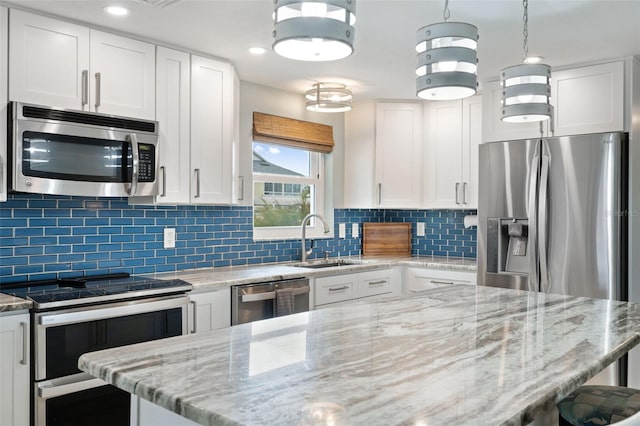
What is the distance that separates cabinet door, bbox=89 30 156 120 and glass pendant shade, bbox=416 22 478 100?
1.88 metres

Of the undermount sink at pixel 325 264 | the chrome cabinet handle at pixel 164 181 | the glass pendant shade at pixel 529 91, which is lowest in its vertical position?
the undermount sink at pixel 325 264

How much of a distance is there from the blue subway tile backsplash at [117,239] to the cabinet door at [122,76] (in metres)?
0.58

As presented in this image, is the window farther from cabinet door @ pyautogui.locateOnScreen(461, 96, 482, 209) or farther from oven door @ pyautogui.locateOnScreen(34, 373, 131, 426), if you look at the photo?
oven door @ pyautogui.locateOnScreen(34, 373, 131, 426)

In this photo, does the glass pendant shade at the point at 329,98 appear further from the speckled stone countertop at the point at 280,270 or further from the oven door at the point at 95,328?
the oven door at the point at 95,328

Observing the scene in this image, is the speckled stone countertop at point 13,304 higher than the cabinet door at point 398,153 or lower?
lower

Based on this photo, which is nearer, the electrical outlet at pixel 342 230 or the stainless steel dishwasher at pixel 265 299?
the stainless steel dishwasher at pixel 265 299

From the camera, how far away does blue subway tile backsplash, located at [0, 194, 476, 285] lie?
2.90 m

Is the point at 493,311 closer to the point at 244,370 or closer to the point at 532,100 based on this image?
the point at 532,100

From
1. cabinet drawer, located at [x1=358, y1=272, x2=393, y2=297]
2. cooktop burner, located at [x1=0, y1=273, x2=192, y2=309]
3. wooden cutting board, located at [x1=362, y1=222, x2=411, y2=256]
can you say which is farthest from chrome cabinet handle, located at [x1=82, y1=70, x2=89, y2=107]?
wooden cutting board, located at [x1=362, y1=222, x2=411, y2=256]

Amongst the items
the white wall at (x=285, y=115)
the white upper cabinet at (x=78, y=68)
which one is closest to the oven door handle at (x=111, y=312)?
the white upper cabinet at (x=78, y=68)

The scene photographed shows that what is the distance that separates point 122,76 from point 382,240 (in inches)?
115

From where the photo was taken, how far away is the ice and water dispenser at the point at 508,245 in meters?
3.76

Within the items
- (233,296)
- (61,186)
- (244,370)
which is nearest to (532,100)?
(244,370)

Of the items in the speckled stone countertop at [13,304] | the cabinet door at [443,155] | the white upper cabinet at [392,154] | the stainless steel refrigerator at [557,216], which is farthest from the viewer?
the white upper cabinet at [392,154]
